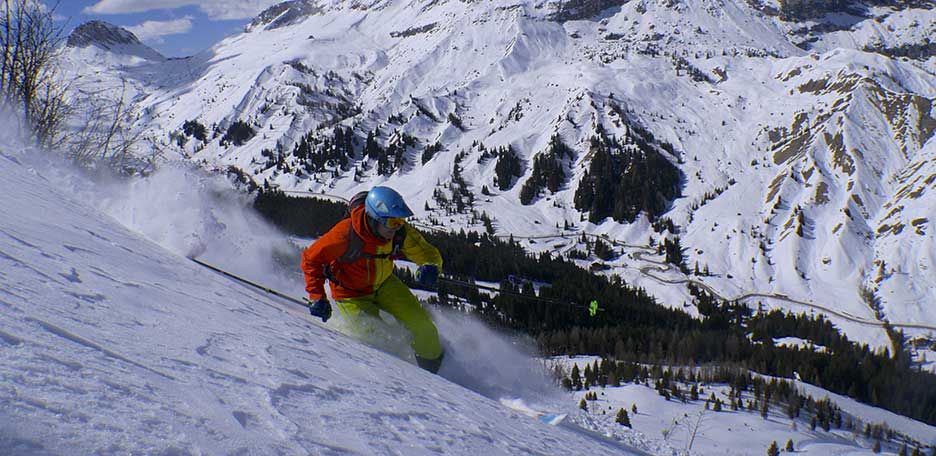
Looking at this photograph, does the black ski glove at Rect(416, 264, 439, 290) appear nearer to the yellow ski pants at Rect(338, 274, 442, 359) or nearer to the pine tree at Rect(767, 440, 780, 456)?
the yellow ski pants at Rect(338, 274, 442, 359)

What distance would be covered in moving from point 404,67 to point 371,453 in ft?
459

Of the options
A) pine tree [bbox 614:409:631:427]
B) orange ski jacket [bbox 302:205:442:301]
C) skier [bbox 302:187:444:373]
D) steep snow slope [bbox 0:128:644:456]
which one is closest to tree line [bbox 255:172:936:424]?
pine tree [bbox 614:409:631:427]

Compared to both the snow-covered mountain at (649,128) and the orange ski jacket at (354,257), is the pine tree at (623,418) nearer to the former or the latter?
the orange ski jacket at (354,257)

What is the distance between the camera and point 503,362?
38.6 feet

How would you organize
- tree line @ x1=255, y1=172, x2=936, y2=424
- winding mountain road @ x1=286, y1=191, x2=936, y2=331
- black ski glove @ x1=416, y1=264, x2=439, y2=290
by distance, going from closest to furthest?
black ski glove @ x1=416, y1=264, x2=439, y2=290, tree line @ x1=255, y1=172, x2=936, y2=424, winding mountain road @ x1=286, y1=191, x2=936, y2=331

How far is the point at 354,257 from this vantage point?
801cm

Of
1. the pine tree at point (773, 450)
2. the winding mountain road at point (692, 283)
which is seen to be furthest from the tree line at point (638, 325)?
the pine tree at point (773, 450)

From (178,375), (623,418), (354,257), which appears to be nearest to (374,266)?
(354,257)

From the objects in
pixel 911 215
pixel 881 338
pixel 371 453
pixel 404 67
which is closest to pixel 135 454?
pixel 371 453

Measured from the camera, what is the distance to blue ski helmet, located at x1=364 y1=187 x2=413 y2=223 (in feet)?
24.0

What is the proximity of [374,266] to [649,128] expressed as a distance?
300ft

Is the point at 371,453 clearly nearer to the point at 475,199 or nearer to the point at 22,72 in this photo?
the point at 22,72

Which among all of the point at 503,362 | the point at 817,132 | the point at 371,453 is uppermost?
the point at 371,453

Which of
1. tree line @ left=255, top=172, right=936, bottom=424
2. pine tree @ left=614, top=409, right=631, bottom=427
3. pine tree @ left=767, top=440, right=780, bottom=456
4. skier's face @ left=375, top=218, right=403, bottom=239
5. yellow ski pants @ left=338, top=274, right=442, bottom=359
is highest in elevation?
skier's face @ left=375, top=218, right=403, bottom=239
